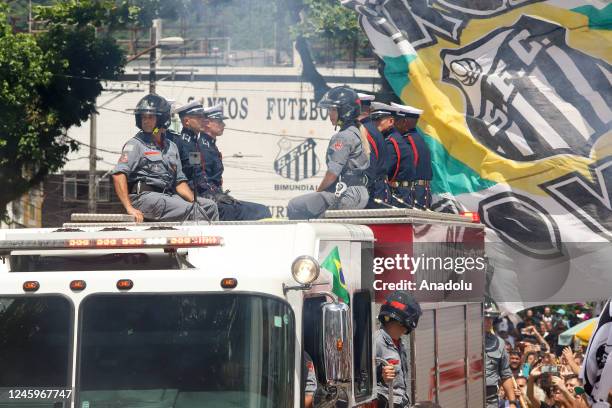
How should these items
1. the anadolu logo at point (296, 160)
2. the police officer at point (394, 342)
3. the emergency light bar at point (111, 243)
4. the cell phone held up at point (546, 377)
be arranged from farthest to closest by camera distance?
1. the anadolu logo at point (296, 160)
2. the cell phone held up at point (546, 377)
3. the police officer at point (394, 342)
4. the emergency light bar at point (111, 243)

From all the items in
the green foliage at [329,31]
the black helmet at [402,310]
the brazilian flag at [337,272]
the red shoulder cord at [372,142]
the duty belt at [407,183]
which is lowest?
the black helmet at [402,310]

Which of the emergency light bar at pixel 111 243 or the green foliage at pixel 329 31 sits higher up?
the green foliage at pixel 329 31

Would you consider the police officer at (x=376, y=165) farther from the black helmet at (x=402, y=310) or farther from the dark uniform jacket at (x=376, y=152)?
the black helmet at (x=402, y=310)

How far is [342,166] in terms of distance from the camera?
30.6ft

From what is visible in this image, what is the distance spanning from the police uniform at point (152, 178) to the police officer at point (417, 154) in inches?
91.1

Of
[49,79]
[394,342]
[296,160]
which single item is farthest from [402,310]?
[296,160]

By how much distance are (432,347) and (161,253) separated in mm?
2736

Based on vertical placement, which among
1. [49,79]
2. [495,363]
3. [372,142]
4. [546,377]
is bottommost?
[546,377]

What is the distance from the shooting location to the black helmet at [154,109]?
8672 mm

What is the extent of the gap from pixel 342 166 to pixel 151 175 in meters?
1.53

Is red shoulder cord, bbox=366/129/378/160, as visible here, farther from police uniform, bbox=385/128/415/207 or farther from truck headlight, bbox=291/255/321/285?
truck headlight, bbox=291/255/321/285

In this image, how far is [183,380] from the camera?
5.42 meters

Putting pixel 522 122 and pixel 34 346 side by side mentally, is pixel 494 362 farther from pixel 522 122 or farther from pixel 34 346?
pixel 34 346

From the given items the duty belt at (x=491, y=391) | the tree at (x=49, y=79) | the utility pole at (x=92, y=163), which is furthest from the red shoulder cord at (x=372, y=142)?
the utility pole at (x=92, y=163)
